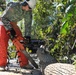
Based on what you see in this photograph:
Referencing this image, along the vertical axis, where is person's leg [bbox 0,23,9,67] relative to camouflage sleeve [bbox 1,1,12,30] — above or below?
below

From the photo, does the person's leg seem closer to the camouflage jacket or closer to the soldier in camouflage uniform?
the soldier in camouflage uniform

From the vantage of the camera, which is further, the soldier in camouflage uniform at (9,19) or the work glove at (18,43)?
the work glove at (18,43)

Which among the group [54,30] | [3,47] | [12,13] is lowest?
[3,47]

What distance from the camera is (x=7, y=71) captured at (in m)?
4.70

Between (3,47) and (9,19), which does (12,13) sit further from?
(3,47)

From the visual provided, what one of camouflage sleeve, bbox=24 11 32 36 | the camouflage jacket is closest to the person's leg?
the camouflage jacket

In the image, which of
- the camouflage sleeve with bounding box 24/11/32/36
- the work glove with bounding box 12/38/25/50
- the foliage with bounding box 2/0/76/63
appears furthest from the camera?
the camouflage sleeve with bounding box 24/11/32/36

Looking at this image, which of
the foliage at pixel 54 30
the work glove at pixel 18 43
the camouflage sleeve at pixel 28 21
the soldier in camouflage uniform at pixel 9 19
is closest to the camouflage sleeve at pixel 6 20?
the soldier in camouflage uniform at pixel 9 19

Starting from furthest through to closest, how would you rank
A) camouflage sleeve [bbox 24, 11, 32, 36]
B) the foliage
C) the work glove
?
camouflage sleeve [bbox 24, 11, 32, 36] → the work glove → the foliage

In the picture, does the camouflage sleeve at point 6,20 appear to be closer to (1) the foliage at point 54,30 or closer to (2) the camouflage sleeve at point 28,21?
(2) the camouflage sleeve at point 28,21

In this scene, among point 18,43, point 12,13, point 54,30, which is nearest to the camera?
point 12,13

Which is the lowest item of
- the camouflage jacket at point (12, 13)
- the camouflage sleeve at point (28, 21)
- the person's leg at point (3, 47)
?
the person's leg at point (3, 47)

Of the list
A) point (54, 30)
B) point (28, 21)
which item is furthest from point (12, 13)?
point (54, 30)

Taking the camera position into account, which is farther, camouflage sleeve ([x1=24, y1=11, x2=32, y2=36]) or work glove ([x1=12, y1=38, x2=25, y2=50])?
camouflage sleeve ([x1=24, y1=11, x2=32, y2=36])
